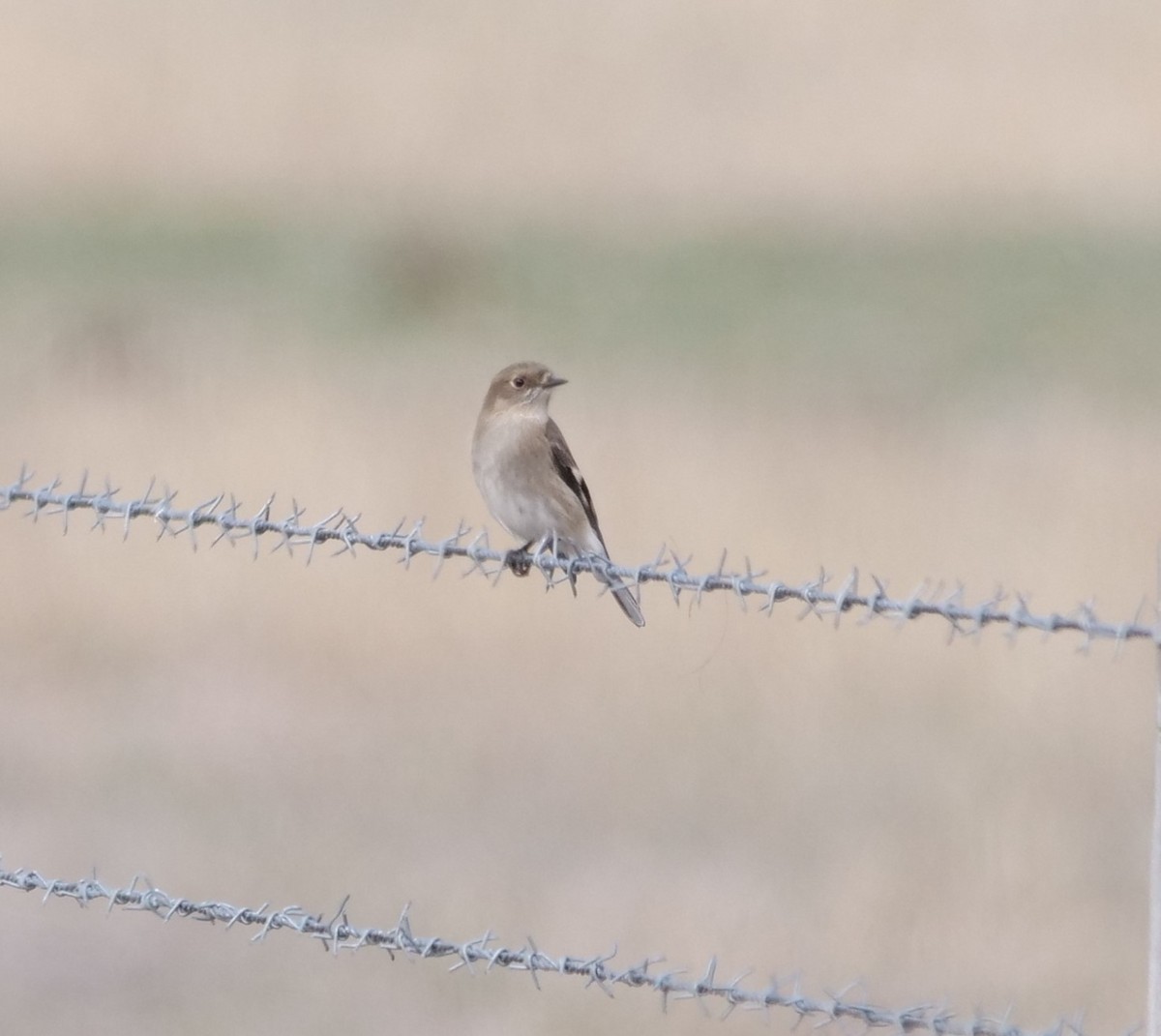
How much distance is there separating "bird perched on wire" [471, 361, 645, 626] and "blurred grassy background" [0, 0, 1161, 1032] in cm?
195

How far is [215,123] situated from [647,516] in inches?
610

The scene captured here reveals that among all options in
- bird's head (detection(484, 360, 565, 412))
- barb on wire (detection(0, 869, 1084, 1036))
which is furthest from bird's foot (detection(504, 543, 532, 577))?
barb on wire (detection(0, 869, 1084, 1036))

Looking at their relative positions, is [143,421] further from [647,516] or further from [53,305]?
[53,305]

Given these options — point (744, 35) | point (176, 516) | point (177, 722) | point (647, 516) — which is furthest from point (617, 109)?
point (176, 516)

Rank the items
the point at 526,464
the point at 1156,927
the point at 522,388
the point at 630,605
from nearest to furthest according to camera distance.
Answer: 1. the point at 1156,927
2. the point at 630,605
3. the point at 526,464
4. the point at 522,388

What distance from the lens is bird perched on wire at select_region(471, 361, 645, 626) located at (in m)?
7.32

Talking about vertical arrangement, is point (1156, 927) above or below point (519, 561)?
below

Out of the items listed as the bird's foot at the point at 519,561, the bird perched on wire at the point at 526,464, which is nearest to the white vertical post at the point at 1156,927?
the bird's foot at the point at 519,561

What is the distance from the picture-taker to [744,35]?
2816 cm

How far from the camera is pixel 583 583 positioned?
12102mm

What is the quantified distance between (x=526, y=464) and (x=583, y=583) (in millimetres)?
4817

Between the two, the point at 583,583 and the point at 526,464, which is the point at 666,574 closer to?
the point at 526,464

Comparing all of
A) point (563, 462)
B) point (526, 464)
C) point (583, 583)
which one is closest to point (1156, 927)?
point (526, 464)

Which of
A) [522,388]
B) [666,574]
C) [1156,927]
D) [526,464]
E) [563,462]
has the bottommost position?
[1156,927]
